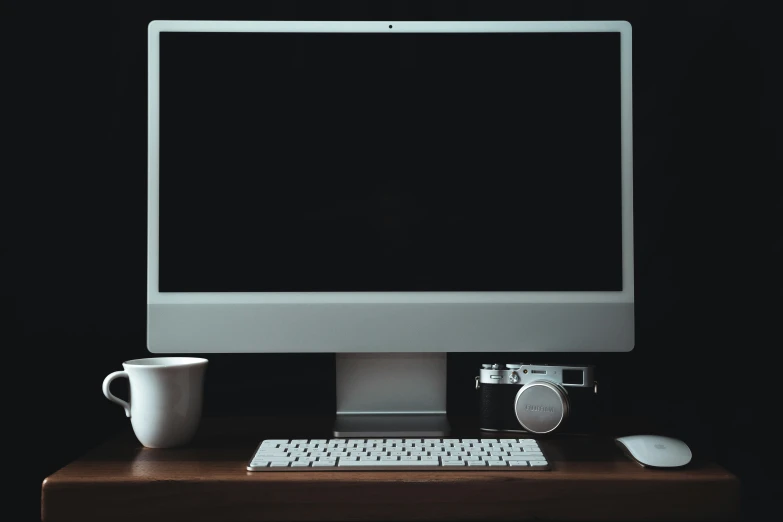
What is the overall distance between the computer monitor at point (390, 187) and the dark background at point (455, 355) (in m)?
0.26

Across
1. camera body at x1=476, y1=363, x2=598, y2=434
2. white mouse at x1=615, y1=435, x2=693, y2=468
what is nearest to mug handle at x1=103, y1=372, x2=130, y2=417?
camera body at x1=476, y1=363, x2=598, y2=434

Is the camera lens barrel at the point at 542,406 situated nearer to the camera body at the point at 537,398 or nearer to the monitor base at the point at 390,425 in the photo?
the camera body at the point at 537,398

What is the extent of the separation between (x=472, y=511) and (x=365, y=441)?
170mm

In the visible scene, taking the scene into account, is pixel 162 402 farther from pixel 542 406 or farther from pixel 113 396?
pixel 542 406

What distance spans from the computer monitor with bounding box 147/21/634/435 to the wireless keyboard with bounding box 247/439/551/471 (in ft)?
0.53

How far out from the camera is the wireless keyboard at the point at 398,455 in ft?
2.51

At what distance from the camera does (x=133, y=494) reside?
74cm

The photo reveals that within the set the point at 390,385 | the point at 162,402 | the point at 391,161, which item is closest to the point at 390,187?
the point at 391,161

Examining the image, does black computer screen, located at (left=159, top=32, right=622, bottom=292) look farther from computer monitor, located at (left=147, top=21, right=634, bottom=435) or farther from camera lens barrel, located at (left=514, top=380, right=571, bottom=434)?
camera lens barrel, located at (left=514, top=380, right=571, bottom=434)

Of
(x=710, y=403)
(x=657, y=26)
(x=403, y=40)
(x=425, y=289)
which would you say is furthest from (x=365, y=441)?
(x=657, y=26)

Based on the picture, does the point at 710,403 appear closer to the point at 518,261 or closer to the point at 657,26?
the point at 518,261

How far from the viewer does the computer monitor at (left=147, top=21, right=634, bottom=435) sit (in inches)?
39.2

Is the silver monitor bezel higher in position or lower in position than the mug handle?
higher

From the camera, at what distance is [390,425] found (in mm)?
984
